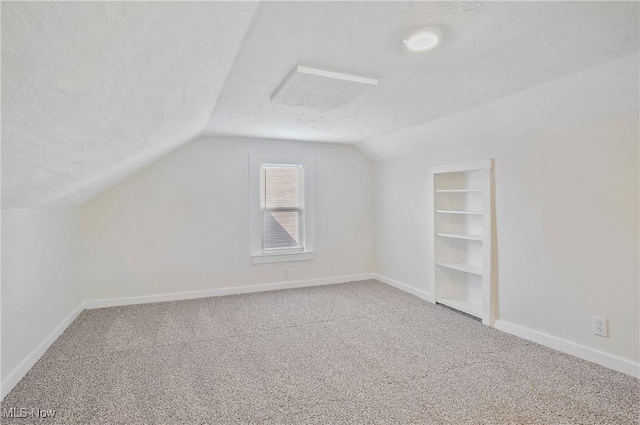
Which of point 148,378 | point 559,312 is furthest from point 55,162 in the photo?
point 559,312

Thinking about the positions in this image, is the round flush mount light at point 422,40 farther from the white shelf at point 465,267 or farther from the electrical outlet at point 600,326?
the white shelf at point 465,267

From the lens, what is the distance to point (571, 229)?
8.94 ft

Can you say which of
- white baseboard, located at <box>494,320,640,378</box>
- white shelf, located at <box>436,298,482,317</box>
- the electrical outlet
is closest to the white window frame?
white shelf, located at <box>436,298,482,317</box>

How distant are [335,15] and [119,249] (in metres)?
3.74

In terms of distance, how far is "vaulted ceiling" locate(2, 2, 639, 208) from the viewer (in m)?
0.98

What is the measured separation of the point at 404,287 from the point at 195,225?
286cm

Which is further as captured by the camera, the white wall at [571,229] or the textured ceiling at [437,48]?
the white wall at [571,229]

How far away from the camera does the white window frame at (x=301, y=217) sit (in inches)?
183

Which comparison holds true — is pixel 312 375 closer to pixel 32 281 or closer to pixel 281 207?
pixel 32 281

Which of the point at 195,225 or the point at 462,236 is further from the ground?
the point at 195,225

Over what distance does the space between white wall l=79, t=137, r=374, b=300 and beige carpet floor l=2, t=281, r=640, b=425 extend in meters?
0.71

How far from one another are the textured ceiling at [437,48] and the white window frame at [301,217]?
1653 millimetres

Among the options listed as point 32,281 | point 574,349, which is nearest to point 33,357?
point 32,281

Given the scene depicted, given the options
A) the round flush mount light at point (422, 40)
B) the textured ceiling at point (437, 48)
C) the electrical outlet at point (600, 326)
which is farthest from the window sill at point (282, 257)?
the round flush mount light at point (422, 40)
